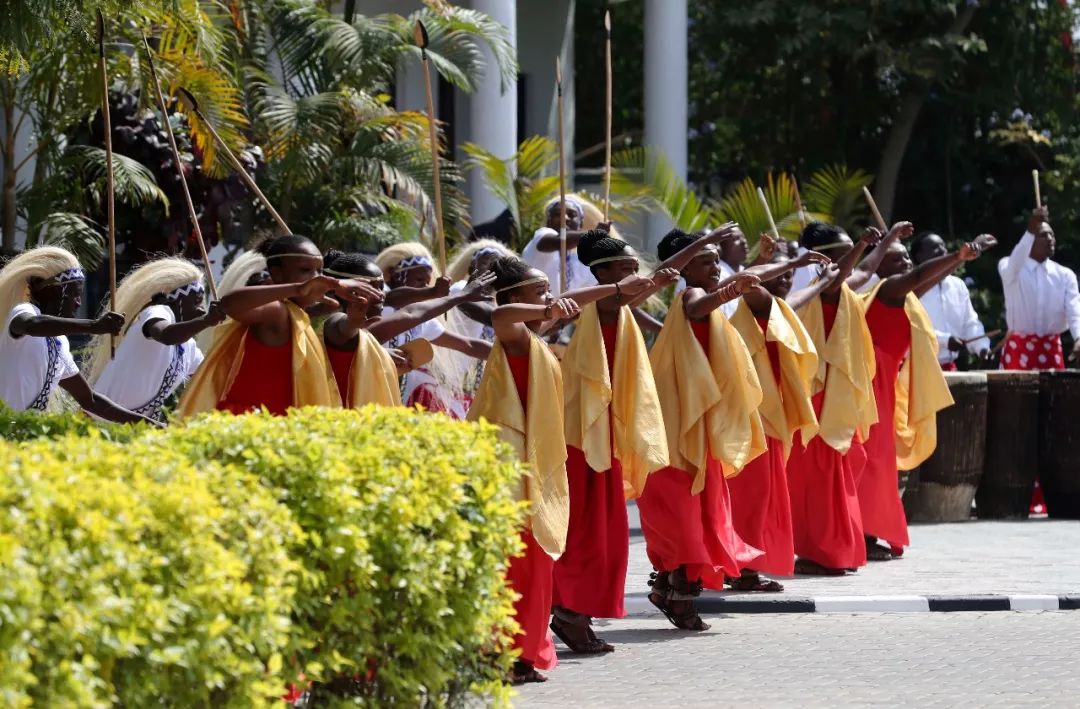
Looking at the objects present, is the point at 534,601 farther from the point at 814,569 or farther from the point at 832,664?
the point at 814,569

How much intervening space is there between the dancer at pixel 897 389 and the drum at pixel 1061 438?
243 cm

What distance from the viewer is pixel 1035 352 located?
53.5ft

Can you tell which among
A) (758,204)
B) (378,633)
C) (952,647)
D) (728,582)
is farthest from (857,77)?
(378,633)

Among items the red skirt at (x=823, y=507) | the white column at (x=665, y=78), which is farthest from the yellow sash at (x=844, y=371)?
the white column at (x=665, y=78)

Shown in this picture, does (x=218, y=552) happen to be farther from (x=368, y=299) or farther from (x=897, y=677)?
(x=897, y=677)

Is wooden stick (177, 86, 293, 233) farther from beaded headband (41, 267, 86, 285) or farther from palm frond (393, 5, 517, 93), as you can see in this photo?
palm frond (393, 5, 517, 93)

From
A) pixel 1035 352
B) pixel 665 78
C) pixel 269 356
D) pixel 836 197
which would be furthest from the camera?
pixel 665 78

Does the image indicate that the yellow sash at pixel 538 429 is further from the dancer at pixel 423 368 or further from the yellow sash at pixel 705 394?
the dancer at pixel 423 368

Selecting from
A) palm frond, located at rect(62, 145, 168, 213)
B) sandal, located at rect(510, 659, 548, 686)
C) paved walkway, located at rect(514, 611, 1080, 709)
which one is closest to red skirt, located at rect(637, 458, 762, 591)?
paved walkway, located at rect(514, 611, 1080, 709)

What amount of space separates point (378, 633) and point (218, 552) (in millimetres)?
1141

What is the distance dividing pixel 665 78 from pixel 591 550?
1461 cm

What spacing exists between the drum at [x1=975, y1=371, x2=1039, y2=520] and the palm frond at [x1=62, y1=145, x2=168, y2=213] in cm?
659

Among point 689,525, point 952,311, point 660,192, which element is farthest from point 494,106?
point 689,525

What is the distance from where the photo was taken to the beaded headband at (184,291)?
9.97m
